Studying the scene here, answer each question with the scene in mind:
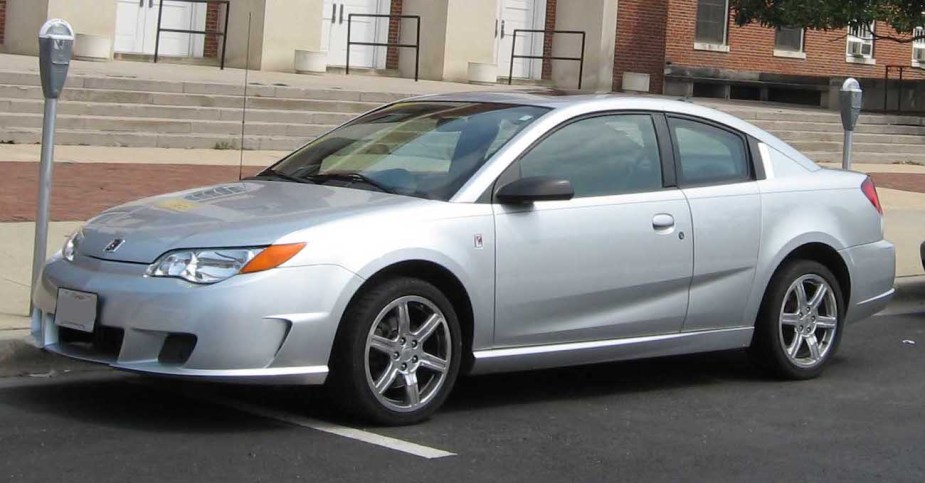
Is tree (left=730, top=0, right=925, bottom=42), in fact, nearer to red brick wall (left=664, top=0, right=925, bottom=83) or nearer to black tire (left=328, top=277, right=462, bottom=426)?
red brick wall (left=664, top=0, right=925, bottom=83)

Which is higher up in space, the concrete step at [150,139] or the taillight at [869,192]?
the concrete step at [150,139]

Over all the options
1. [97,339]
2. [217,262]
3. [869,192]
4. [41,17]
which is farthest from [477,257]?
[41,17]

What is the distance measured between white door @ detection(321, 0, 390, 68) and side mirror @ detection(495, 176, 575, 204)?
66.1 feet

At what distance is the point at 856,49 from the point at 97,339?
1231 inches

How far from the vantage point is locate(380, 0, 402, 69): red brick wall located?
27188 millimetres

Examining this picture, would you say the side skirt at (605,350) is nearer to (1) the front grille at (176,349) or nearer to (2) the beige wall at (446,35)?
(1) the front grille at (176,349)

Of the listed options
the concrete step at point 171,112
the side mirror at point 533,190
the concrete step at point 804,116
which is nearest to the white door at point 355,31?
the concrete step at point 804,116

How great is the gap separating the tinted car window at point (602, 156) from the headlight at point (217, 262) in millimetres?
1410

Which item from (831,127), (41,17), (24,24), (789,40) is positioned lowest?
(831,127)

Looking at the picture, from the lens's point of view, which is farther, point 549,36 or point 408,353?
point 549,36

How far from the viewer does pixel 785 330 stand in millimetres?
7738

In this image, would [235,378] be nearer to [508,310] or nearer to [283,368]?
[283,368]

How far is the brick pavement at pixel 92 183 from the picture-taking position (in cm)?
1170

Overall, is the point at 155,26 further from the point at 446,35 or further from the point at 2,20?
the point at 446,35
